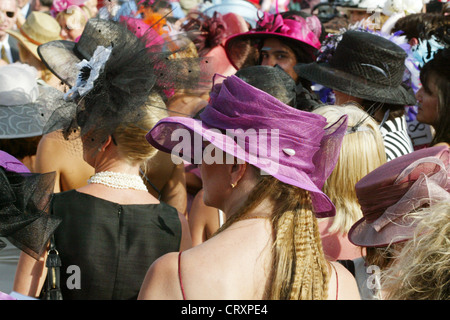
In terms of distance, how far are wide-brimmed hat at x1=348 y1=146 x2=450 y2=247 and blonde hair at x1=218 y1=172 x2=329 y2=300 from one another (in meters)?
0.45

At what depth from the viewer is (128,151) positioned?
2.87 metres

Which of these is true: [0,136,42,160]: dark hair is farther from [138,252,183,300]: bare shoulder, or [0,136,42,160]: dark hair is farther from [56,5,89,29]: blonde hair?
[56,5,89,29]: blonde hair

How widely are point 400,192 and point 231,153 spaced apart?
780mm

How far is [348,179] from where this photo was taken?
3062 millimetres

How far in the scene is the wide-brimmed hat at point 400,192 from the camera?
7.57 feet

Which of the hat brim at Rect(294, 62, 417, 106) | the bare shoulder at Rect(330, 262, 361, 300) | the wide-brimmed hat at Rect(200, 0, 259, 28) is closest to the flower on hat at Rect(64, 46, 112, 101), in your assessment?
the bare shoulder at Rect(330, 262, 361, 300)

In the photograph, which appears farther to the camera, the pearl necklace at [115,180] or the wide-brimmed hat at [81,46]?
the wide-brimmed hat at [81,46]

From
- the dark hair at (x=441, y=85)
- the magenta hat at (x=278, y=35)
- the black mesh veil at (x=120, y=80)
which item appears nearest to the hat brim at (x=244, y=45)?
the magenta hat at (x=278, y=35)

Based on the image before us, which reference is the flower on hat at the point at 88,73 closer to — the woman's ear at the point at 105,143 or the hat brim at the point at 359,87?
the woman's ear at the point at 105,143

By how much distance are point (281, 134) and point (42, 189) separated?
3.60 ft

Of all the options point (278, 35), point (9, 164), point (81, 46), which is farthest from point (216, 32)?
point (9, 164)

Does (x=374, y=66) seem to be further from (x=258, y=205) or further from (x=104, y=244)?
(x=258, y=205)

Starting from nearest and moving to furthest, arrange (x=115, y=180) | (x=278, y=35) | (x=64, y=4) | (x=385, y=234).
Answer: (x=385, y=234)
(x=115, y=180)
(x=278, y=35)
(x=64, y=4)

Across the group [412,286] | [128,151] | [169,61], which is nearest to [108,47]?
[169,61]
